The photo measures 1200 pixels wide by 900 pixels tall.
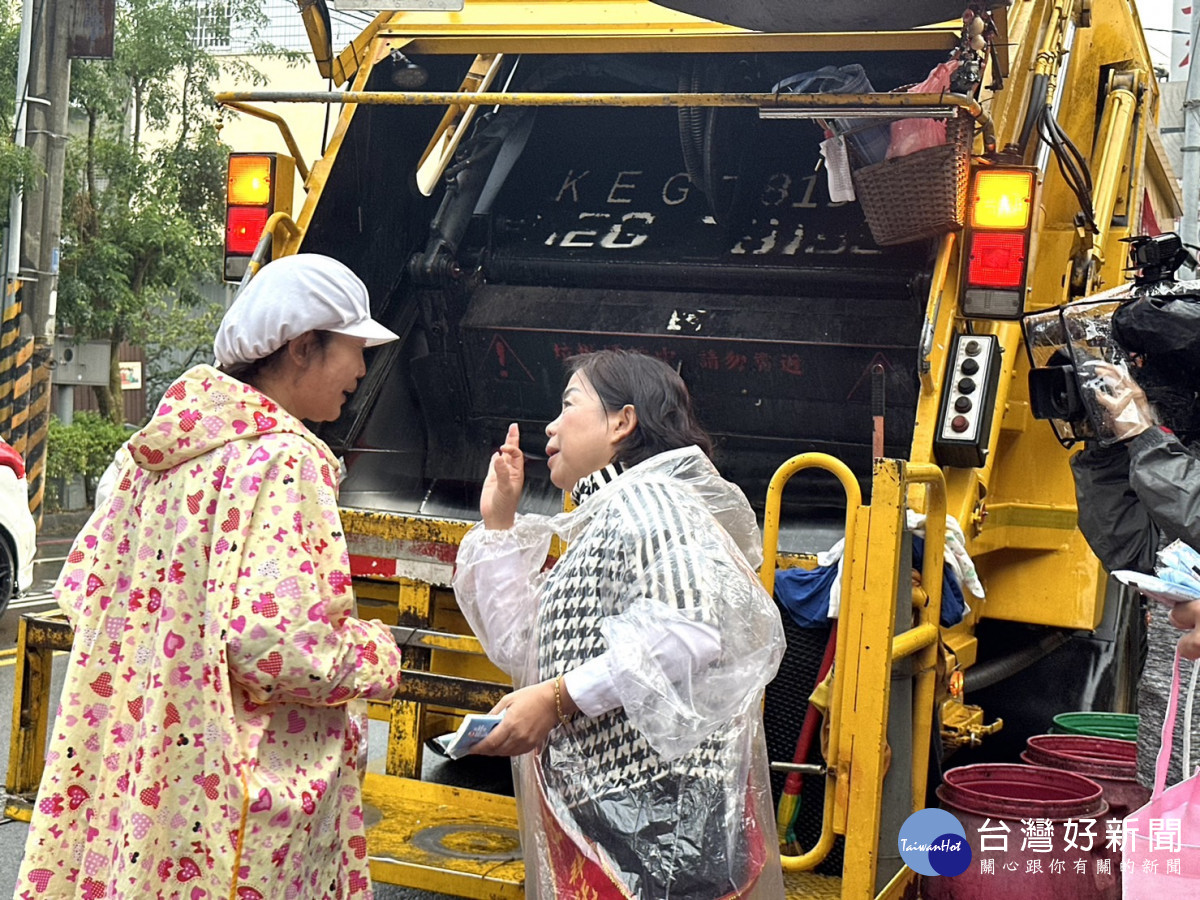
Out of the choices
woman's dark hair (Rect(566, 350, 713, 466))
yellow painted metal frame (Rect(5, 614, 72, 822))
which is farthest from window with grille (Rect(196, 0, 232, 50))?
woman's dark hair (Rect(566, 350, 713, 466))

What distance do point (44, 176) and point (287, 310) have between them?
9552 mm

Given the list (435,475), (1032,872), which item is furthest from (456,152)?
(1032,872)

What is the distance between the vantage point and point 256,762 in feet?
6.72

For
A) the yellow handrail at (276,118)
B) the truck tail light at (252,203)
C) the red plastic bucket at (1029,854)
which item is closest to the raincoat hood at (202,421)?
the red plastic bucket at (1029,854)

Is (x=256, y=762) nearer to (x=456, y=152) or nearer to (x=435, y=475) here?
(x=435, y=475)

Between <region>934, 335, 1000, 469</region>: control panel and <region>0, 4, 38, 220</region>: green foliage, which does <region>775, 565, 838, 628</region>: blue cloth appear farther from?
<region>0, 4, 38, 220</region>: green foliage

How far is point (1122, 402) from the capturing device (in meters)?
2.72

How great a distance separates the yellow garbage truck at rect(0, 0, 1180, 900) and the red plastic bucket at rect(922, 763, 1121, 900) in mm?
145

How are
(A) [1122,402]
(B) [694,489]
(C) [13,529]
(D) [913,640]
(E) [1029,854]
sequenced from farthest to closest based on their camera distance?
(C) [13,529] < (E) [1029,854] < (D) [913,640] < (A) [1122,402] < (B) [694,489]

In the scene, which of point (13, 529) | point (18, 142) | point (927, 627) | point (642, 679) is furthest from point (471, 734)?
point (18, 142)

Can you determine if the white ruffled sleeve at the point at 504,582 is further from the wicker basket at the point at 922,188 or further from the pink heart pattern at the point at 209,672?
the wicker basket at the point at 922,188

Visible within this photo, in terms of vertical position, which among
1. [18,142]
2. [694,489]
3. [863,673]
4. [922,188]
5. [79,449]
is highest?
[18,142]

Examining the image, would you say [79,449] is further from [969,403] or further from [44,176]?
[969,403]

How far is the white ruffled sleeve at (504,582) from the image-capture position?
8.58 ft
